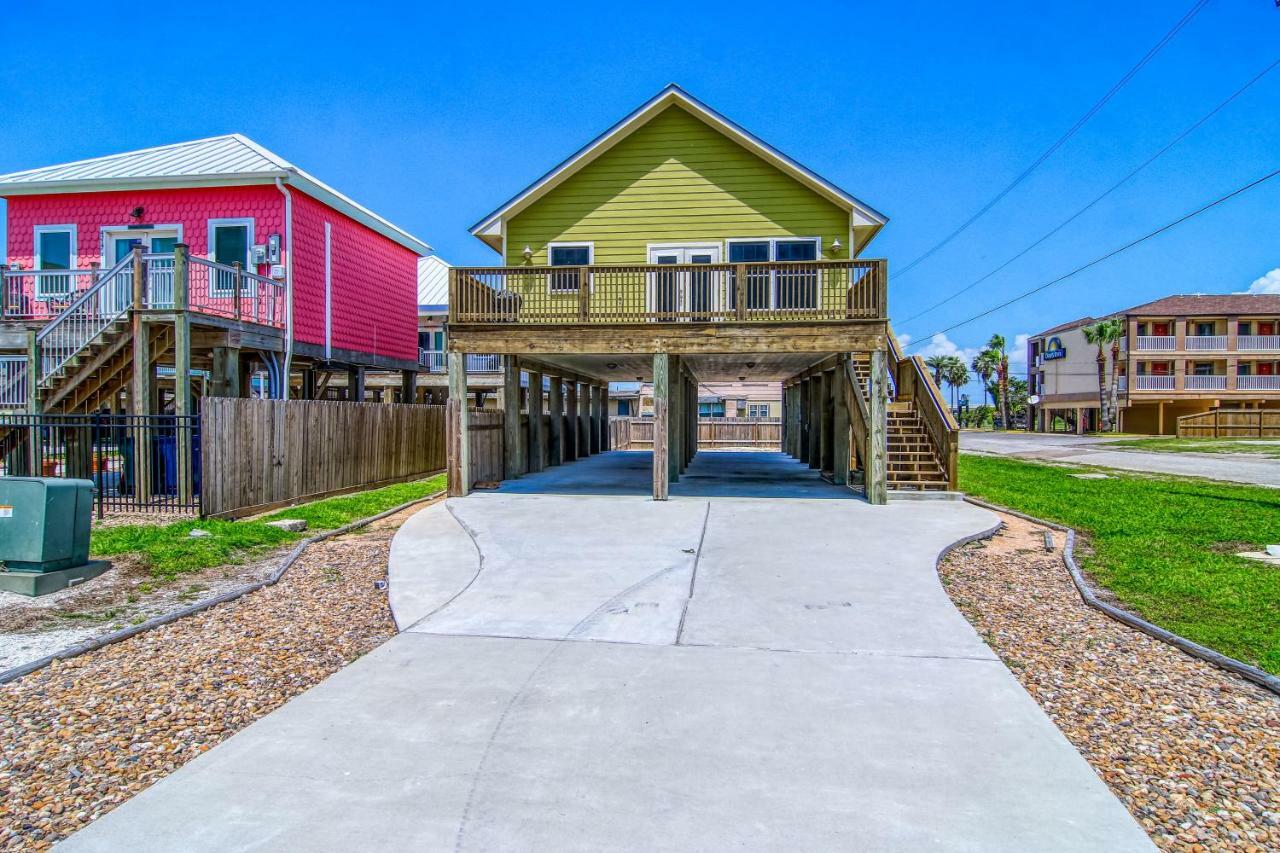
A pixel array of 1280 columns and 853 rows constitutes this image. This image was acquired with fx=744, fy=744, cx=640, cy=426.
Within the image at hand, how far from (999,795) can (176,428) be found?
12213mm

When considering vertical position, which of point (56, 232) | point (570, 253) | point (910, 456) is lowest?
point (910, 456)

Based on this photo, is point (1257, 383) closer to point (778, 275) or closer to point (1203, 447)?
point (1203, 447)

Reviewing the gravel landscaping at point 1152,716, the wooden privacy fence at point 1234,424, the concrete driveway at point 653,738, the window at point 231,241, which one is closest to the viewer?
the concrete driveway at point 653,738

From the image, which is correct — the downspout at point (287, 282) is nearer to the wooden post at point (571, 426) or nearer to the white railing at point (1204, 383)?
the wooden post at point (571, 426)

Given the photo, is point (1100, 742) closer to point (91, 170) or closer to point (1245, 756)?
point (1245, 756)

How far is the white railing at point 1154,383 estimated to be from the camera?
46188 millimetres

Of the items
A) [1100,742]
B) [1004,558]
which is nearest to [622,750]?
[1100,742]

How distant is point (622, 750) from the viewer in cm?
371

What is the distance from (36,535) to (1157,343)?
5500 centimetres

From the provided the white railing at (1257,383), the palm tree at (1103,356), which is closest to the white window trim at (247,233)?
the palm tree at (1103,356)

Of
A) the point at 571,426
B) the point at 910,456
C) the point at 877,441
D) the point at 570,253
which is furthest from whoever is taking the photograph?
the point at 571,426

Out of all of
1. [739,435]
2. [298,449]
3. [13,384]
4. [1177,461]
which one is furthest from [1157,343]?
[13,384]

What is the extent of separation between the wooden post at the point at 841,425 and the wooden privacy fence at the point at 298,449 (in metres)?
7.15

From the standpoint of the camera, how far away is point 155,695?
4.55 metres
